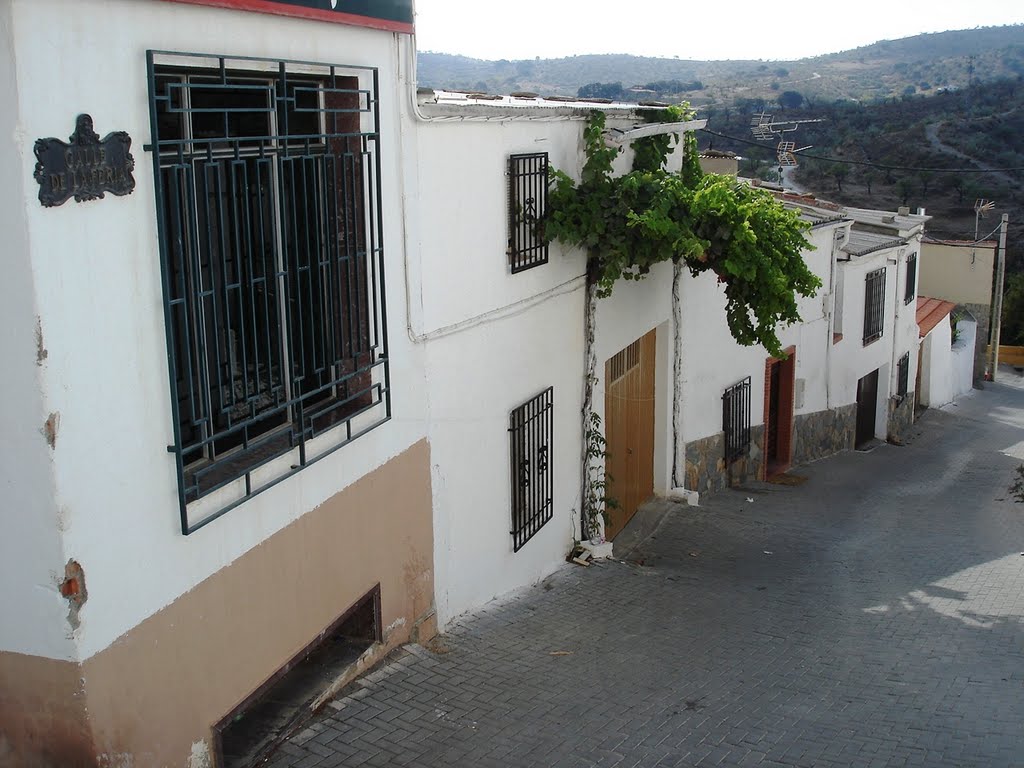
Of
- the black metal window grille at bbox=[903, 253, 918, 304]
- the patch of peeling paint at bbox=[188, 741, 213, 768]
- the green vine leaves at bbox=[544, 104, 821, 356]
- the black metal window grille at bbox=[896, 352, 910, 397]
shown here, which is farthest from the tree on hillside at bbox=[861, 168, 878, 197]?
the patch of peeling paint at bbox=[188, 741, 213, 768]

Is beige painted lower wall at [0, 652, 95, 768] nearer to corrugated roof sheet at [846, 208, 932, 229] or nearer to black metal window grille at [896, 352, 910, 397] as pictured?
corrugated roof sheet at [846, 208, 932, 229]

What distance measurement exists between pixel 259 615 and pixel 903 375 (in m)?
21.2

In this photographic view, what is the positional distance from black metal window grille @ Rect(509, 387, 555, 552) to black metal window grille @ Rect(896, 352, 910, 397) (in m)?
16.1

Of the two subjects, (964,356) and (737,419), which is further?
(964,356)

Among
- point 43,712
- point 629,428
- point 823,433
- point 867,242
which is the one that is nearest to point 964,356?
point 867,242

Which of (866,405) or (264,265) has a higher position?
(264,265)

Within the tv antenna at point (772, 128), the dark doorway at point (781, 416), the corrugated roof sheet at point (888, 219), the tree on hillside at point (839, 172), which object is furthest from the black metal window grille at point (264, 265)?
the tree on hillside at point (839, 172)

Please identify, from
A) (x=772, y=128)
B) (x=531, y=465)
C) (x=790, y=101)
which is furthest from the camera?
(x=790, y=101)

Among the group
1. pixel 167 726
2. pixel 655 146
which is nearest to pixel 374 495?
pixel 167 726

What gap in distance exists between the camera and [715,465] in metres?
14.6

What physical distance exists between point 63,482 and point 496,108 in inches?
184

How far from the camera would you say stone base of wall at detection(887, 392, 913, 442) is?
22.8 metres

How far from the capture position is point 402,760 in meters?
5.52

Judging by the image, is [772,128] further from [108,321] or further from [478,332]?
[108,321]
